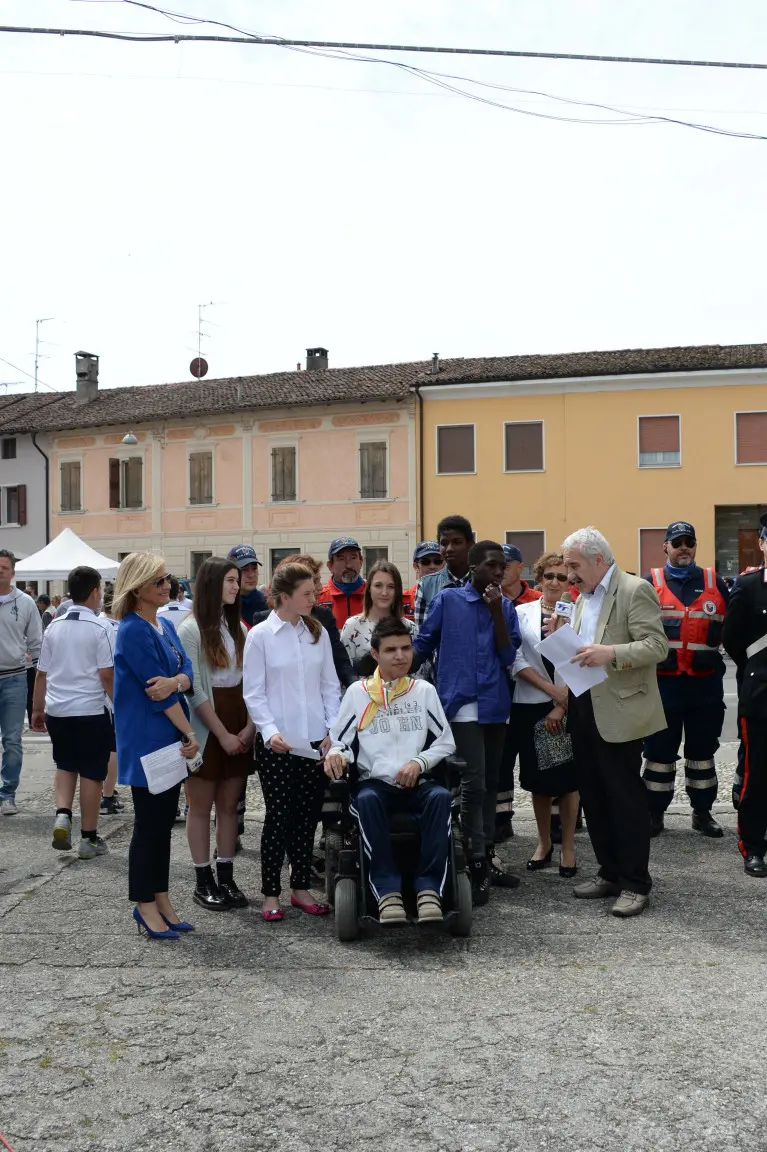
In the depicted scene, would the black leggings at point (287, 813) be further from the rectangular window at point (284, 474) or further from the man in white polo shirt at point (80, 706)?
the rectangular window at point (284, 474)

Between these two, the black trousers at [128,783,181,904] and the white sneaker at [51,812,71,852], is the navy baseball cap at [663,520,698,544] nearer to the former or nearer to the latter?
the black trousers at [128,783,181,904]

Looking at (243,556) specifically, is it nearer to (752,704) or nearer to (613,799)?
(613,799)

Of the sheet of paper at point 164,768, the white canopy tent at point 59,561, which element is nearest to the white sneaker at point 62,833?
the sheet of paper at point 164,768

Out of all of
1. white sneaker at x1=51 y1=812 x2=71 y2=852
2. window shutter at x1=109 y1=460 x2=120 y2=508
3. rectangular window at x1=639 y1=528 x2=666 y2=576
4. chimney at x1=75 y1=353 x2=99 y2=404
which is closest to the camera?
white sneaker at x1=51 y1=812 x2=71 y2=852

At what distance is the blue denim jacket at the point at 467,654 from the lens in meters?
5.98

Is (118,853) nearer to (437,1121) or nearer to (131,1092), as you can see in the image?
(131,1092)

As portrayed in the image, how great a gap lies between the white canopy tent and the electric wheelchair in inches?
629

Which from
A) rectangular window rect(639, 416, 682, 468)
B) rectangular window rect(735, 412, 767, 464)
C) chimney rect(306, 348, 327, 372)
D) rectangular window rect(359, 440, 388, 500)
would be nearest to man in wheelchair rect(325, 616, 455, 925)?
rectangular window rect(639, 416, 682, 468)

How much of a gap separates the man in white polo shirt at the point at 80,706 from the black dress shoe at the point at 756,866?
3873 millimetres

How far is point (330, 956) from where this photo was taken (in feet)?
16.4

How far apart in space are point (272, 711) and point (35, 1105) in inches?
98.3

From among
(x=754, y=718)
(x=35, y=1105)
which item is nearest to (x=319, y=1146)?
(x=35, y=1105)

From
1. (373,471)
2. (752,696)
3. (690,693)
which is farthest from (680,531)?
(373,471)

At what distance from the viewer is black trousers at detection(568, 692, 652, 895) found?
5.70m
